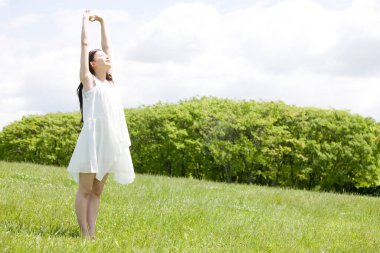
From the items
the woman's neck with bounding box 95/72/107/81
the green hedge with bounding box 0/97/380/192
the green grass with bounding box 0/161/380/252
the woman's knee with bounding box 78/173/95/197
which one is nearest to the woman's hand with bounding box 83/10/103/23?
the woman's neck with bounding box 95/72/107/81

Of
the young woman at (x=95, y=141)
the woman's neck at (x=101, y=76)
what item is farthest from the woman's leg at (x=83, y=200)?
the woman's neck at (x=101, y=76)

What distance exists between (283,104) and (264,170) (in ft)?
10.9

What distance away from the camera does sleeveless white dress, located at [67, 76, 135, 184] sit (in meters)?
6.59

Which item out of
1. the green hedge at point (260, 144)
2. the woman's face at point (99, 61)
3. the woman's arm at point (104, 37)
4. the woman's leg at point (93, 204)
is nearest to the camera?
the woman's leg at point (93, 204)

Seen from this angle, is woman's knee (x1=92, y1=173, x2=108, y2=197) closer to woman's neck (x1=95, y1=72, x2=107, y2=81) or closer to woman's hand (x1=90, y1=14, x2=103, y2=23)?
woman's neck (x1=95, y1=72, x2=107, y2=81)

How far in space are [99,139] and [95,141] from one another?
0.19ft

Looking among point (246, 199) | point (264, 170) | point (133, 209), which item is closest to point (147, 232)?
point (133, 209)

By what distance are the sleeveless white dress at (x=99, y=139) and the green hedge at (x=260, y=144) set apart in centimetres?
1911

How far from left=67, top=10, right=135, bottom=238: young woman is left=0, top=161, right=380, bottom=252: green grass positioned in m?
0.46

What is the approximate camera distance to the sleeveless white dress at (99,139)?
260 inches

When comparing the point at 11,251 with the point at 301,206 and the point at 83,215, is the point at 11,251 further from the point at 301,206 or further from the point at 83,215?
the point at 301,206

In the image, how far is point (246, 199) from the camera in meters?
13.6

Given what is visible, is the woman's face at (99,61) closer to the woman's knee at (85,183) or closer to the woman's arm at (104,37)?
the woman's arm at (104,37)

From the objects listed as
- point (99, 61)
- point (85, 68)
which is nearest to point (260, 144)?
point (99, 61)
